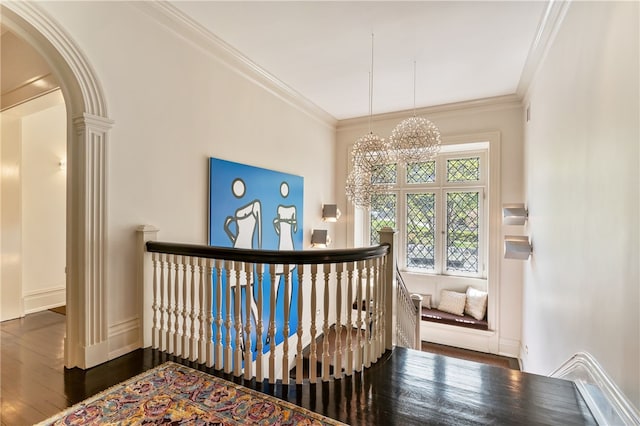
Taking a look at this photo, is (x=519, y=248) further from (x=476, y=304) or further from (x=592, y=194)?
(x=592, y=194)

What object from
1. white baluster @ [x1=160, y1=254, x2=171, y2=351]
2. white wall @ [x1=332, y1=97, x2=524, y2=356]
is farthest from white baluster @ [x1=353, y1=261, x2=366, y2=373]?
white wall @ [x1=332, y1=97, x2=524, y2=356]

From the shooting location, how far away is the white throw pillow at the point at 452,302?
496cm

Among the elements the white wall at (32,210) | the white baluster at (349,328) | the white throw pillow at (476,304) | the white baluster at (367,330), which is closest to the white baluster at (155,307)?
the white baluster at (349,328)

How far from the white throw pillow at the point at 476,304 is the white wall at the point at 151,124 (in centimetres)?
416

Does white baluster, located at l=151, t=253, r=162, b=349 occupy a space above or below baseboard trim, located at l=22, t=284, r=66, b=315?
above

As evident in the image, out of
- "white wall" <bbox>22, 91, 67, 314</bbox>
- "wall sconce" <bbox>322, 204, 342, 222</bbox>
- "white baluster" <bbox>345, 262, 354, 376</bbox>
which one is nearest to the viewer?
"white baluster" <bbox>345, 262, 354, 376</bbox>

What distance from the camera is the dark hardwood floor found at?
170cm

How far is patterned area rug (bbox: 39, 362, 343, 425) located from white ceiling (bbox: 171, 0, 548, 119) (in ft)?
9.85

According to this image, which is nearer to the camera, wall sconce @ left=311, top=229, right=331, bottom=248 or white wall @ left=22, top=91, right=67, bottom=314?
white wall @ left=22, top=91, right=67, bottom=314

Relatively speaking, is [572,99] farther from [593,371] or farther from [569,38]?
[593,371]

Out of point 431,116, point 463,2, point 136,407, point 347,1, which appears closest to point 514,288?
point 431,116

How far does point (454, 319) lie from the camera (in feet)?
15.7

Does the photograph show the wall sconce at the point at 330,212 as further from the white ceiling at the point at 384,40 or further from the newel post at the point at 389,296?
the newel post at the point at 389,296

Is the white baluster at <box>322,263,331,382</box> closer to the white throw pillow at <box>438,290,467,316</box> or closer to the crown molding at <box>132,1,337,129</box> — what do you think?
the crown molding at <box>132,1,337,129</box>
